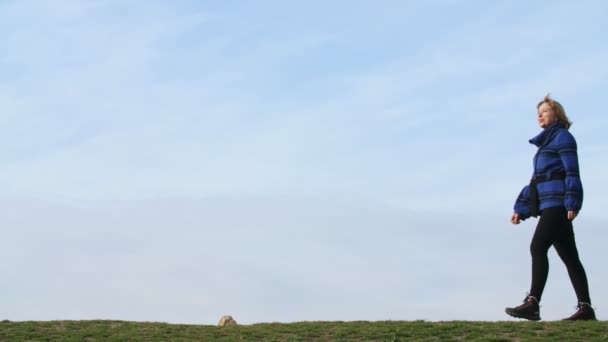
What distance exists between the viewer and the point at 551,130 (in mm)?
14055

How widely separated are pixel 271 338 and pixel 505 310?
4.16 meters

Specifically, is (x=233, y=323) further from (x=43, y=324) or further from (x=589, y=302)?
(x=589, y=302)

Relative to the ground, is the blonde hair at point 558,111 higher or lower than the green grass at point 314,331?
higher

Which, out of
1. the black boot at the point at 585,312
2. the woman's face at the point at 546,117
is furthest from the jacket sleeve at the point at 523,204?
the black boot at the point at 585,312

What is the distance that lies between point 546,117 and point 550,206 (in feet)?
5.01

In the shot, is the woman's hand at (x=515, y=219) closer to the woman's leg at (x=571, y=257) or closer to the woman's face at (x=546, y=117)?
the woman's leg at (x=571, y=257)

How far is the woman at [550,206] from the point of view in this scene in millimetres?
13734

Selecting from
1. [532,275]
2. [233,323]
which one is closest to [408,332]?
[532,275]

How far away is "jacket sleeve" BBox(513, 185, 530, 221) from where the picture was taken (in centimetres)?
1432

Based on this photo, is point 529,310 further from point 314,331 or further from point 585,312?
point 314,331

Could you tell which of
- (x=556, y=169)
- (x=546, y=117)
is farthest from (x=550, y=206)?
(x=546, y=117)

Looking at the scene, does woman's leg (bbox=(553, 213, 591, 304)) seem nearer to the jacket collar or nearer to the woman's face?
the jacket collar

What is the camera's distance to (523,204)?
14.4 metres

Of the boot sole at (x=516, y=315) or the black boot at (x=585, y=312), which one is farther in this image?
the black boot at (x=585, y=312)
